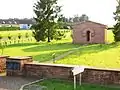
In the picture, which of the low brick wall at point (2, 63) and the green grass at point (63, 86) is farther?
the low brick wall at point (2, 63)

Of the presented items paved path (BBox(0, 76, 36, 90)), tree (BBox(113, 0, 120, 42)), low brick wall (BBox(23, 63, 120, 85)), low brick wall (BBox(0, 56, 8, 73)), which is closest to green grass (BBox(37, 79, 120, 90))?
low brick wall (BBox(23, 63, 120, 85))

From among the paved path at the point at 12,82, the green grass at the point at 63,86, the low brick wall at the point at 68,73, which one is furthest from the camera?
the paved path at the point at 12,82

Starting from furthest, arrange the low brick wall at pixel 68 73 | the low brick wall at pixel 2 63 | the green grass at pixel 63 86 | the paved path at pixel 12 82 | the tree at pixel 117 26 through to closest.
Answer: the tree at pixel 117 26 → the low brick wall at pixel 2 63 → the paved path at pixel 12 82 → the low brick wall at pixel 68 73 → the green grass at pixel 63 86

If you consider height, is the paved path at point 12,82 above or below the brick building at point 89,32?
below

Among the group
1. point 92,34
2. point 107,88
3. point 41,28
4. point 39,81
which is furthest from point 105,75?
point 41,28

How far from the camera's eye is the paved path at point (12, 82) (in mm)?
15695

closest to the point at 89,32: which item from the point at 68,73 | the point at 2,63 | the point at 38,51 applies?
the point at 38,51

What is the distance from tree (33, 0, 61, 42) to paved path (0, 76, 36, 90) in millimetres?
33522

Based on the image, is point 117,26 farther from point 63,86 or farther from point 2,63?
point 63,86

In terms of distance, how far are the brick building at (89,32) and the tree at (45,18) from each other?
5.77 m

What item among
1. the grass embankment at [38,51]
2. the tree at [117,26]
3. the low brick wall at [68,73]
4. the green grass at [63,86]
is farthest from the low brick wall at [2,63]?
the tree at [117,26]

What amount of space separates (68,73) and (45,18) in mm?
36826

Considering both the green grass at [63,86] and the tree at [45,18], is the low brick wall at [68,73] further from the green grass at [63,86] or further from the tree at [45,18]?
the tree at [45,18]

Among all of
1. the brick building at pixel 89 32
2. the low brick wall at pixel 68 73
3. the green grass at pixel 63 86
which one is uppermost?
the brick building at pixel 89 32
